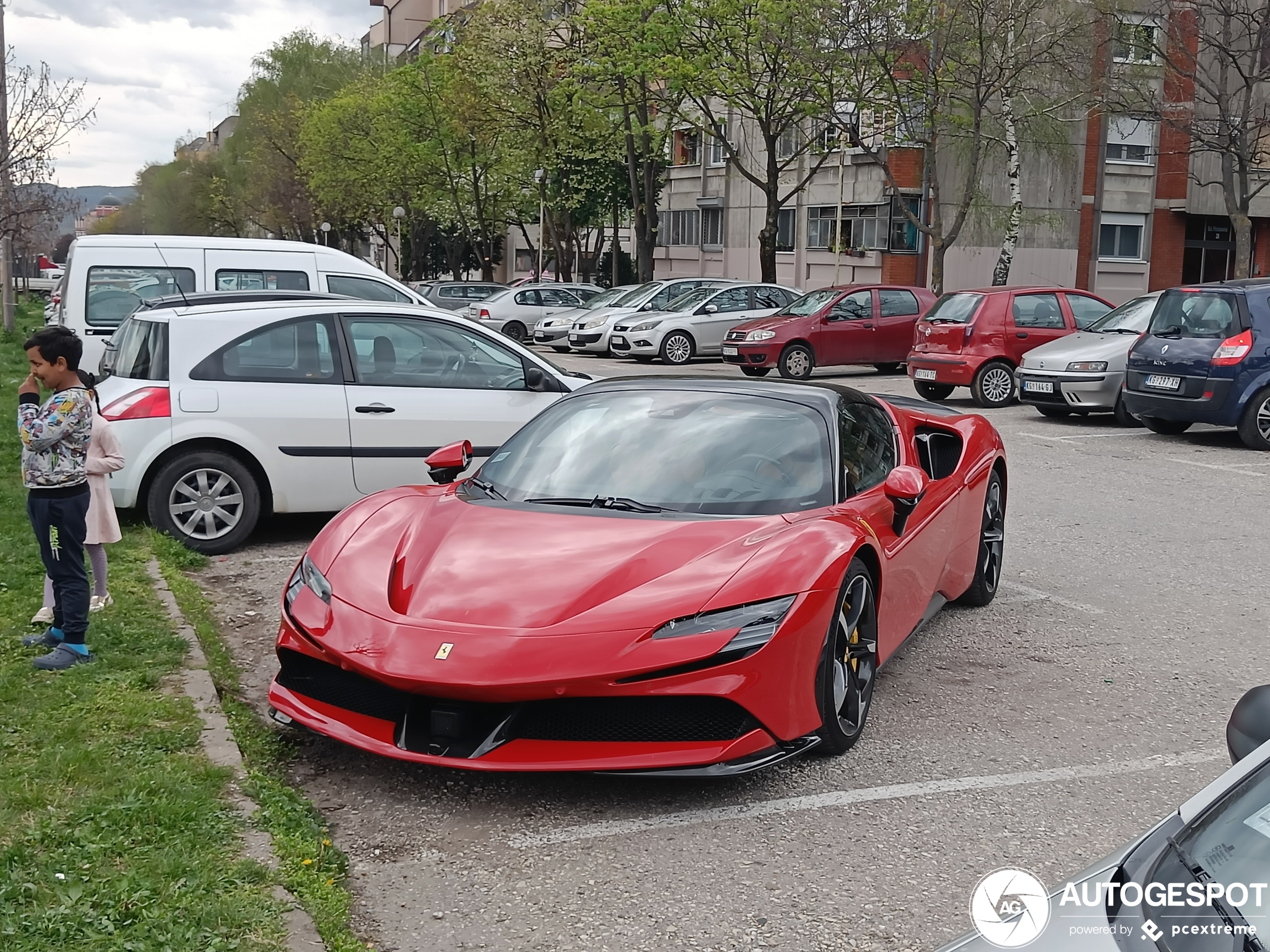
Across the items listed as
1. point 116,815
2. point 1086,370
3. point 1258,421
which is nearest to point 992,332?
point 1086,370

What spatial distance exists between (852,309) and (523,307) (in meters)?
12.4

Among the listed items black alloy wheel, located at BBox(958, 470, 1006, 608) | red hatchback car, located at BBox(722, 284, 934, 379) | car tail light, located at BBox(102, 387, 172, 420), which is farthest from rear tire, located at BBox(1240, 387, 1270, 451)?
car tail light, located at BBox(102, 387, 172, 420)

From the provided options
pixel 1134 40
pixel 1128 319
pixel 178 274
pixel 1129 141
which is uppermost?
pixel 1134 40

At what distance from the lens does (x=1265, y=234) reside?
1741 inches

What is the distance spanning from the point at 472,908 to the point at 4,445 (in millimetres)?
10344

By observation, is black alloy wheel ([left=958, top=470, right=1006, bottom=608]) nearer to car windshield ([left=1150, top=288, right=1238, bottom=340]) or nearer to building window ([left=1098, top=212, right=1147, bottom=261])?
car windshield ([left=1150, top=288, right=1238, bottom=340])

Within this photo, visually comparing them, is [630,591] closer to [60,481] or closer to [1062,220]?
[60,481]

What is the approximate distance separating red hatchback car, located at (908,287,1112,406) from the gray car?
54.0ft

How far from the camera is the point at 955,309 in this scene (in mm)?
18859

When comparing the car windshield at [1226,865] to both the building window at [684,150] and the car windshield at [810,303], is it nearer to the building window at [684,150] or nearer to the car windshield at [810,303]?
the car windshield at [810,303]

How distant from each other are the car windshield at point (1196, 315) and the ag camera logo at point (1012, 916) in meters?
12.7

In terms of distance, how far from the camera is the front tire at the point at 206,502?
8.36m

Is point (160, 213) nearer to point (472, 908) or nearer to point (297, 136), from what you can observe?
point (297, 136)

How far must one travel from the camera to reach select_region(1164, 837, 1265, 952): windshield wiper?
182 centimetres
